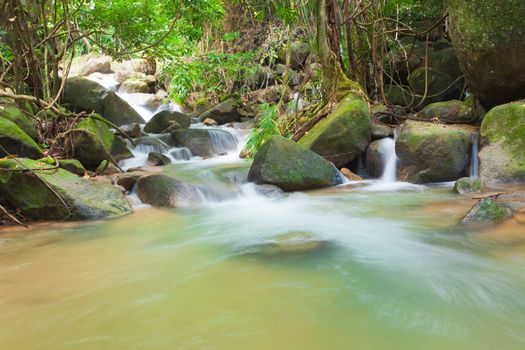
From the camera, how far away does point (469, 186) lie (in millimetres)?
5176

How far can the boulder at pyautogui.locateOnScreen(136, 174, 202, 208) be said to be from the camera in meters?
5.41

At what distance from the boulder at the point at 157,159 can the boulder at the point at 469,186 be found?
18.6 feet

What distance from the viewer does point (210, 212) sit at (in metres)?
5.18

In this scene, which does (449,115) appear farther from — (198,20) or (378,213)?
(198,20)

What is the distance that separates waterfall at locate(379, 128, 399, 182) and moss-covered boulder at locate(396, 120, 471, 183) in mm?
345

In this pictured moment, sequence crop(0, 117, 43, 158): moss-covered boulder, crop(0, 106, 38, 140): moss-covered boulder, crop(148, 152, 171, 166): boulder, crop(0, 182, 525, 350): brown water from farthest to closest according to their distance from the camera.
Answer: crop(148, 152, 171, 166): boulder
crop(0, 106, 38, 140): moss-covered boulder
crop(0, 117, 43, 158): moss-covered boulder
crop(0, 182, 525, 350): brown water

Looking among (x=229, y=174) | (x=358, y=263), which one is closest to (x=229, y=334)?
(x=358, y=263)

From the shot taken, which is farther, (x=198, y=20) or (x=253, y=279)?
(x=198, y=20)

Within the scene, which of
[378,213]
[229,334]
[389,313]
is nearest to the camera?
[229,334]

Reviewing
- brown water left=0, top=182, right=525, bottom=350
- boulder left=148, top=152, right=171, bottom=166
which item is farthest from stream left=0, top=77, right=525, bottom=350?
boulder left=148, top=152, right=171, bottom=166

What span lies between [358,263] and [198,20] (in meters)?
6.05

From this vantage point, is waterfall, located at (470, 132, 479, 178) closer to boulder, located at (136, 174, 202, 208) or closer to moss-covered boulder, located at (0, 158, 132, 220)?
boulder, located at (136, 174, 202, 208)

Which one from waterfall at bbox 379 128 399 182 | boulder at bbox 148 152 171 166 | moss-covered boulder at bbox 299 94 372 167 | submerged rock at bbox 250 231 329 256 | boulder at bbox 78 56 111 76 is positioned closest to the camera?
submerged rock at bbox 250 231 329 256

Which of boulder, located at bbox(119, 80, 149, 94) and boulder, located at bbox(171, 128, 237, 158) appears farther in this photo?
boulder, located at bbox(119, 80, 149, 94)
